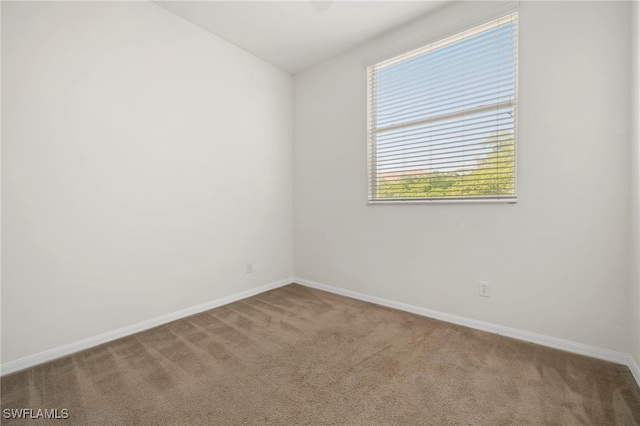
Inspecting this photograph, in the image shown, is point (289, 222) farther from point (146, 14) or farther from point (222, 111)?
point (146, 14)

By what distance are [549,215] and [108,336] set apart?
3465 mm

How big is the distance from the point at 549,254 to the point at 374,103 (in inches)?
82.5

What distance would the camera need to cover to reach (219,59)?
2889 mm

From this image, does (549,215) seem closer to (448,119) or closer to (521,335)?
(521,335)

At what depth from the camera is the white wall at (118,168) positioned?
1794mm

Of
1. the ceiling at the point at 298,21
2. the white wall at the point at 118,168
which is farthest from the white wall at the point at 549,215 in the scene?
the white wall at the point at 118,168

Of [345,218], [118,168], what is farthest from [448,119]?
[118,168]

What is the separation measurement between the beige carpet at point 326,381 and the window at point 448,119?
1213mm

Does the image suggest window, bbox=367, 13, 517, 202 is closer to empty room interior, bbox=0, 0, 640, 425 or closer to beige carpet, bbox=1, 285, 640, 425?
empty room interior, bbox=0, 0, 640, 425

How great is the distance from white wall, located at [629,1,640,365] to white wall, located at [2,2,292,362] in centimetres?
313

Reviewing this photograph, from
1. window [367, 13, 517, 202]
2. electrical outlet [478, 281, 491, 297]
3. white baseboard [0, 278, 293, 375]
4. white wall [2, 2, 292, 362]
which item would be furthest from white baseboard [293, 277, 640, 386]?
white wall [2, 2, 292, 362]

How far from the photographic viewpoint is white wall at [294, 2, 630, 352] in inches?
70.3

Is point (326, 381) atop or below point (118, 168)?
below

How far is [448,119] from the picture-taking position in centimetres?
246
